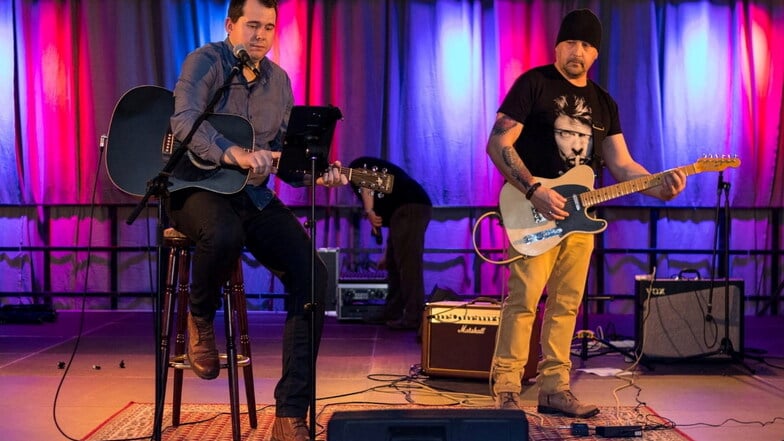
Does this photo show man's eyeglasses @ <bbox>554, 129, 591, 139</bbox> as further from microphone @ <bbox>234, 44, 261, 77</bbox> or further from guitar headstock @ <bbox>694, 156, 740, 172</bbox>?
microphone @ <bbox>234, 44, 261, 77</bbox>

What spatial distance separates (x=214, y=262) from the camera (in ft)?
11.8

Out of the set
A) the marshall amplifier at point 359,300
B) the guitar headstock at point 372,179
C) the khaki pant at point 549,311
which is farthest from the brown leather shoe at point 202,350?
the marshall amplifier at point 359,300

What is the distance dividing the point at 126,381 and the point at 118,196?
3.67m

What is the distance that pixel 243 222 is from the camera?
12.4 ft

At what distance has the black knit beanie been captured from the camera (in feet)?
14.6

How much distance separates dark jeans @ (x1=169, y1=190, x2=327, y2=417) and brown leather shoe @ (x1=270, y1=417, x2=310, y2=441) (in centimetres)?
3

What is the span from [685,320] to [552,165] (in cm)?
221

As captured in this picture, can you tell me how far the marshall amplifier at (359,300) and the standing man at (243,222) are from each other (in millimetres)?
4344

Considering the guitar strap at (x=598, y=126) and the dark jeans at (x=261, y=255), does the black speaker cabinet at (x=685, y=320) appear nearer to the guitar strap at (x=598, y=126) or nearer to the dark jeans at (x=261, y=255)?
the guitar strap at (x=598, y=126)

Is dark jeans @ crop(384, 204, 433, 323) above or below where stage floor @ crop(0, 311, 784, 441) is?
above

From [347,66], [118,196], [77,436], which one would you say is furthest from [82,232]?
[77,436]

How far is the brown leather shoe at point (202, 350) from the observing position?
12.4 feet

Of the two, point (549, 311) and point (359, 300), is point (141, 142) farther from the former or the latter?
point (359, 300)

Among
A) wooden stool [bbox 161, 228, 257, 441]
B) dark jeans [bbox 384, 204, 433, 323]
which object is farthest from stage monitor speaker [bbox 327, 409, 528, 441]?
dark jeans [bbox 384, 204, 433, 323]
